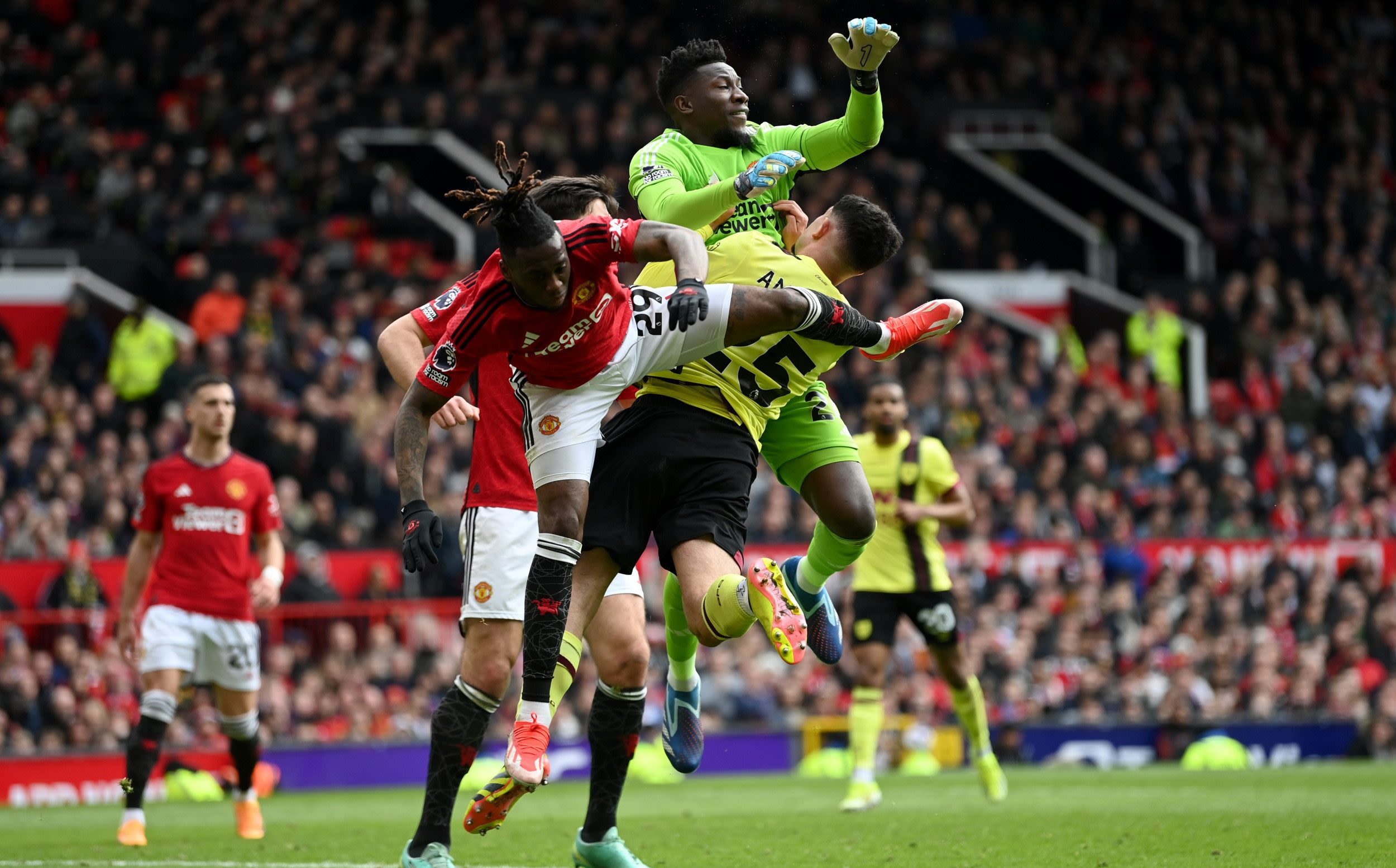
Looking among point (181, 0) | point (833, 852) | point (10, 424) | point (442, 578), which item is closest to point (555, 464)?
point (833, 852)

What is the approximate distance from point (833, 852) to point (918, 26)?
21805 millimetres

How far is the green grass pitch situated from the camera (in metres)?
8.23

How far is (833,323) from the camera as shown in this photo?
712cm

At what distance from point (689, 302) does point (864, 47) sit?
1.81 metres

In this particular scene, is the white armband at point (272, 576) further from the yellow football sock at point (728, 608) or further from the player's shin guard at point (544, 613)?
the yellow football sock at point (728, 608)

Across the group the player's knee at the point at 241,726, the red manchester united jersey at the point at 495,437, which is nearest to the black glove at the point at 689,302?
the red manchester united jersey at the point at 495,437

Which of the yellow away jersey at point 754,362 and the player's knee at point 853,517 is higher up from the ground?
the yellow away jersey at point 754,362

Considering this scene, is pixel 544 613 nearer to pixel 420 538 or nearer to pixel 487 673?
pixel 420 538

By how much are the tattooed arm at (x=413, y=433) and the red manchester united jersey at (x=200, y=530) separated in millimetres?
4812

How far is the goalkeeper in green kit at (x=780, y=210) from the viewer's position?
782 cm

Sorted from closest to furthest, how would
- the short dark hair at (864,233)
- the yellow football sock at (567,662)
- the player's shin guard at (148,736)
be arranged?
the yellow football sock at (567,662), the short dark hair at (864,233), the player's shin guard at (148,736)

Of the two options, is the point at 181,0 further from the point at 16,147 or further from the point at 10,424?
the point at 10,424

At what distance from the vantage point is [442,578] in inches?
715

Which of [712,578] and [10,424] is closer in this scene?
[712,578]
